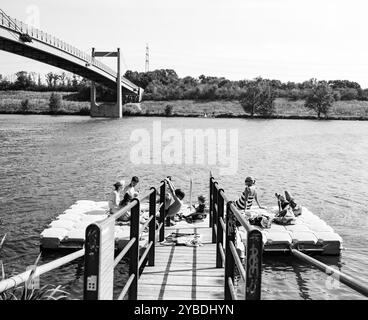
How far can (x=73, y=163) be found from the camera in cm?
3122

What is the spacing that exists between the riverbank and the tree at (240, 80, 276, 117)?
208 cm

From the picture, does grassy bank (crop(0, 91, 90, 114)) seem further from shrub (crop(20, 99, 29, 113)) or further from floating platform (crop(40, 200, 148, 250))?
floating platform (crop(40, 200, 148, 250))

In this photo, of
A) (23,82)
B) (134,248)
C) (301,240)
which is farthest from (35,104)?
(134,248)

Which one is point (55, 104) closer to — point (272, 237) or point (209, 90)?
point (209, 90)

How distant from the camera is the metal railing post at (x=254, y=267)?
3.37m

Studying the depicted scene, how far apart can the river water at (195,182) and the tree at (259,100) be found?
61809 millimetres

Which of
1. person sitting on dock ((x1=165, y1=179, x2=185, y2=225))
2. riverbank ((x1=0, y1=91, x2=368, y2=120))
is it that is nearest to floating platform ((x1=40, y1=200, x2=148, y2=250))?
person sitting on dock ((x1=165, y1=179, x2=185, y2=225))

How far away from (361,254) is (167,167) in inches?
776

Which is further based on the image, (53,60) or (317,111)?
(317,111)

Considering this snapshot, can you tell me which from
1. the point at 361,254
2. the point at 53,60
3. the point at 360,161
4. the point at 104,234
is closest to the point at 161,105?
the point at 53,60

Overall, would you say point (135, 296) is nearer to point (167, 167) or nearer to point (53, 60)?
point (167, 167)

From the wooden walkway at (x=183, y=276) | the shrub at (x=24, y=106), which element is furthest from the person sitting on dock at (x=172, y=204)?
the shrub at (x=24, y=106)

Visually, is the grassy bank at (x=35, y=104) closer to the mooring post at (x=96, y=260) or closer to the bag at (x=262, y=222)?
the bag at (x=262, y=222)

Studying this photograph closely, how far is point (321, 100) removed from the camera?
110250 mm
